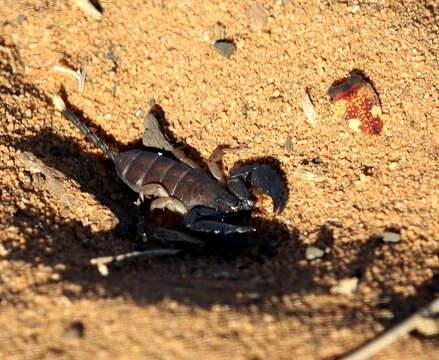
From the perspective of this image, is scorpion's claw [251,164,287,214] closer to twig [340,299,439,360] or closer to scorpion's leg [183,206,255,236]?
scorpion's leg [183,206,255,236]

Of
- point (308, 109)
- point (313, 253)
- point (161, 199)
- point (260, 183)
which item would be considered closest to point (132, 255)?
point (161, 199)

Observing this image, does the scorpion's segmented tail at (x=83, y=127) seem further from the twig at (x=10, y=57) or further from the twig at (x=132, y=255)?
the twig at (x=132, y=255)

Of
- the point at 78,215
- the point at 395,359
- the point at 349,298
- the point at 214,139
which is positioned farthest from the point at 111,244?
the point at 395,359

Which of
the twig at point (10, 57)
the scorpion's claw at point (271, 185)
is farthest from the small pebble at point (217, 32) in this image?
the twig at point (10, 57)

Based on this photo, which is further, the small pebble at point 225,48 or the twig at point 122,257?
the small pebble at point 225,48

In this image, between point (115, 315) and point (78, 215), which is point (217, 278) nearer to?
point (115, 315)

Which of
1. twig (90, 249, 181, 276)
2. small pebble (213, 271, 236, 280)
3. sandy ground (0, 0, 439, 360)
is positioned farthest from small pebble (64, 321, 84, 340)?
small pebble (213, 271, 236, 280)

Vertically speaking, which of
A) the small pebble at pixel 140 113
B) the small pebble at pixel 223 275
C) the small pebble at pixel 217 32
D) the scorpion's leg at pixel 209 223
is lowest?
the small pebble at pixel 223 275
